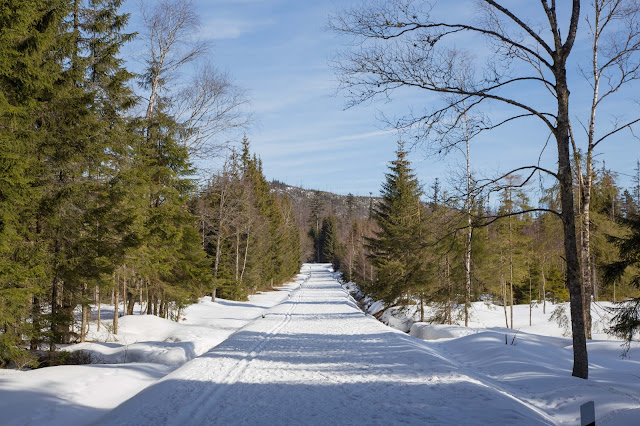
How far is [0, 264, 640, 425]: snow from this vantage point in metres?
5.78

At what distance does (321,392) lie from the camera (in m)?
6.99

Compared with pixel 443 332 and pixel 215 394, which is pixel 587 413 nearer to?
pixel 215 394

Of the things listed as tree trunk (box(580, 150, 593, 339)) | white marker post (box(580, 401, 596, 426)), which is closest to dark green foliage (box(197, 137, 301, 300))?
tree trunk (box(580, 150, 593, 339))

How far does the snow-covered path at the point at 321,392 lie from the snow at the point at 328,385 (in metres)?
0.02

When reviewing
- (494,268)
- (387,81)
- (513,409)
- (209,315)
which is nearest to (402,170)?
(494,268)

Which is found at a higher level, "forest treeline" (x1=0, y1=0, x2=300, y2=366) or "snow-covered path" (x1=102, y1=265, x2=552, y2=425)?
"forest treeline" (x1=0, y1=0, x2=300, y2=366)

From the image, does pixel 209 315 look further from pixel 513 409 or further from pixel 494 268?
pixel 513 409

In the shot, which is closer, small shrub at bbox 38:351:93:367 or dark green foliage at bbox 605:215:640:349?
dark green foliage at bbox 605:215:640:349

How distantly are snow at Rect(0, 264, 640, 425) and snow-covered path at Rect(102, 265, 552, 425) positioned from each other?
0.02 meters

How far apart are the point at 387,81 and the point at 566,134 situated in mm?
3326

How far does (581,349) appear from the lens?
7605 millimetres

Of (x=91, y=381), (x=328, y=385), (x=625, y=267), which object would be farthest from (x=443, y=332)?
(x=91, y=381)

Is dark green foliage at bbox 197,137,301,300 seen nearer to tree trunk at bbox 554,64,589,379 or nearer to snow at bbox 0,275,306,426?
snow at bbox 0,275,306,426

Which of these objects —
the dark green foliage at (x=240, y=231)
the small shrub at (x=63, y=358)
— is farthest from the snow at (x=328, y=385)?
the dark green foliage at (x=240, y=231)
